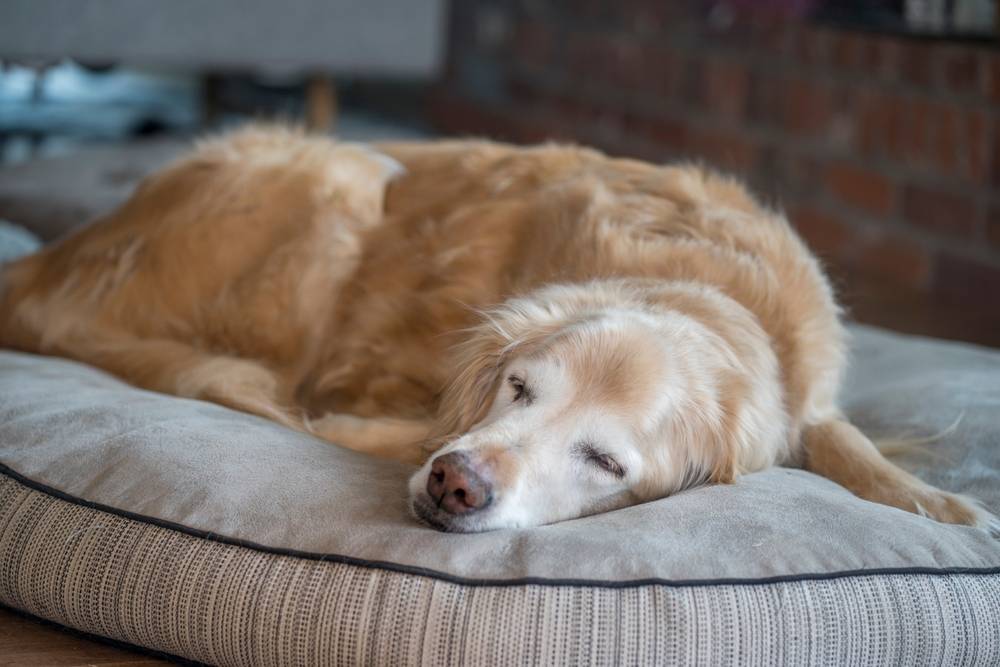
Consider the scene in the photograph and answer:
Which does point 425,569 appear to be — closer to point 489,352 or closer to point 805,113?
point 489,352

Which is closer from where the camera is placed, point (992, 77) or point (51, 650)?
point (51, 650)

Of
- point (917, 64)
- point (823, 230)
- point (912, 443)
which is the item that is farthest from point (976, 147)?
point (912, 443)

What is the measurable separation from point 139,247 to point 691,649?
1.47m

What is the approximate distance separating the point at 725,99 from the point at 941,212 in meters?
1.19

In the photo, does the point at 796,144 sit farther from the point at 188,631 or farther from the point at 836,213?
the point at 188,631

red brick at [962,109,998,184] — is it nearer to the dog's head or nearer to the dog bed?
the dog's head

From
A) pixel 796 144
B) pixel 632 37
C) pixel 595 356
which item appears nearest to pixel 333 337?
pixel 595 356

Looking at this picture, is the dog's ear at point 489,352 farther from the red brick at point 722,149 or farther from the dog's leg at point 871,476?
the red brick at point 722,149

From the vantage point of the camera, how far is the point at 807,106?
435 centimetres

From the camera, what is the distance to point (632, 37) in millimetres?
5297

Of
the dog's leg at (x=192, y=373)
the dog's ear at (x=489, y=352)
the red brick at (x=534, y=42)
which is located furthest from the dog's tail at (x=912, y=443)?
the red brick at (x=534, y=42)

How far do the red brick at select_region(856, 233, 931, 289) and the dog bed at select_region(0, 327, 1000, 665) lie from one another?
7.71 feet

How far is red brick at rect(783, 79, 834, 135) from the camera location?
4.26 meters

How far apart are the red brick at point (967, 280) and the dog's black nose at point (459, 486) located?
8.54 ft
